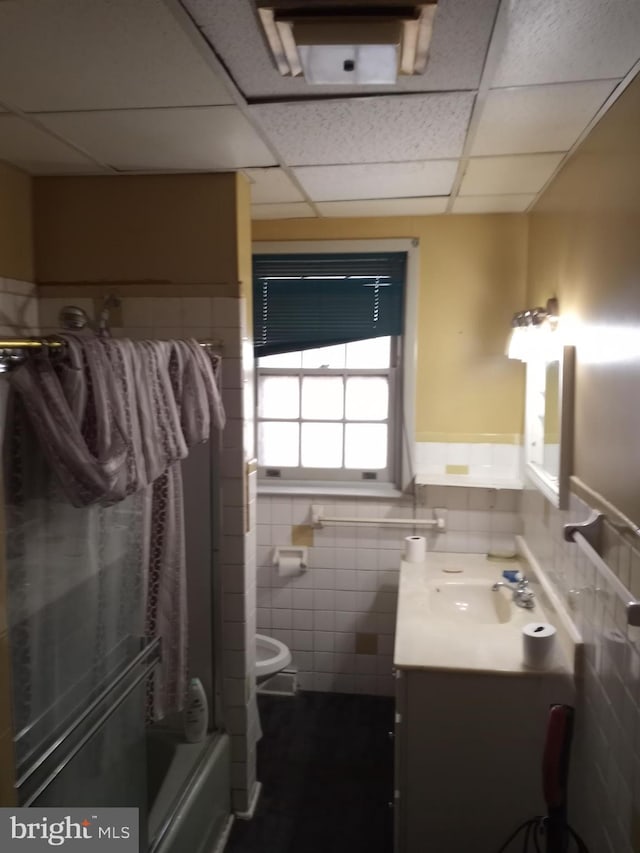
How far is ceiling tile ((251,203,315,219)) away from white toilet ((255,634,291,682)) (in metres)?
2.01

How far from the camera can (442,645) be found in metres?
2.17

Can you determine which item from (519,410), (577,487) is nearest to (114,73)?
(577,487)

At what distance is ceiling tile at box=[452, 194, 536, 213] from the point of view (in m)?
2.65

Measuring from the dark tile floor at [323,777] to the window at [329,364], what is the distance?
115 centimetres

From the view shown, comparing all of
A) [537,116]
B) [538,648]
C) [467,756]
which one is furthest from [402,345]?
[467,756]

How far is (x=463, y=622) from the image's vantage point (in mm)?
2402

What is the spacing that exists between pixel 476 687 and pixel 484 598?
0.69m

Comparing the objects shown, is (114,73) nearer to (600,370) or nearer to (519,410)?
(600,370)

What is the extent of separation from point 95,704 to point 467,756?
1167 mm

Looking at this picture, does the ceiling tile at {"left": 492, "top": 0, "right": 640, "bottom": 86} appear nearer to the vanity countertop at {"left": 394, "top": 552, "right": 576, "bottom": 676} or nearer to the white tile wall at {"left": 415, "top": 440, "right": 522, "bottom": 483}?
the vanity countertop at {"left": 394, "top": 552, "right": 576, "bottom": 676}

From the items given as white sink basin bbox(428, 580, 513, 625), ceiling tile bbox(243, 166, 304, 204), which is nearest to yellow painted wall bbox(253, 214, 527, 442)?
ceiling tile bbox(243, 166, 304, 204)

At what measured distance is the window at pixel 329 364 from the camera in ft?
10.2

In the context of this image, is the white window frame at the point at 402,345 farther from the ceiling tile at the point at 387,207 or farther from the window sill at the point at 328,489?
the ceiling tile at the point at 387,207

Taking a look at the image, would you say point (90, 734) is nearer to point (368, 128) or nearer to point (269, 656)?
point (269, 656)
